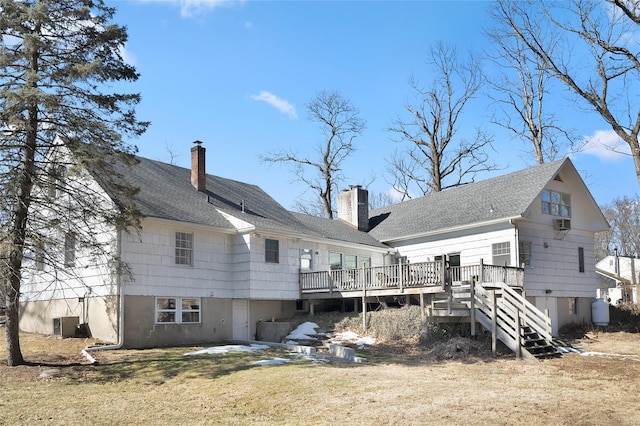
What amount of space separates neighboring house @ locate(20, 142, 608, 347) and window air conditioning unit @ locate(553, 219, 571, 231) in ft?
0.20

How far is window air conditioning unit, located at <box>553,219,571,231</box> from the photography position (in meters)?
24.8

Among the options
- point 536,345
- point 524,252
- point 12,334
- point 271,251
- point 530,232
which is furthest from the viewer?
point 530,232

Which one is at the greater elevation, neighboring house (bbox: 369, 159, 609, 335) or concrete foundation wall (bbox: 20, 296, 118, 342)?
neighboring house (bbox: 369, 159, 609, 335)

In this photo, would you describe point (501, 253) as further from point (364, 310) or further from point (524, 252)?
point (364, 310)

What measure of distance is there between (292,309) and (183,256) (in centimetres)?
611

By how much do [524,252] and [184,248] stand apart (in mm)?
13354

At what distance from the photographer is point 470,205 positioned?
26109 millimetres

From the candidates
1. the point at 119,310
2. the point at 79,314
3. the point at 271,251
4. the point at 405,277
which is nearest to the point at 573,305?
the point at 405,277

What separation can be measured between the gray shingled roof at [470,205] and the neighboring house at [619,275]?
1724cm

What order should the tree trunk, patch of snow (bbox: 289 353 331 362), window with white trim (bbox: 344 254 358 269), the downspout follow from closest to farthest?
1. the tree trunk
2. patch of snow (bbox: 289 353 331 362)
3. the downspout
4. window with white trim (bbox: 344 254 358 269)

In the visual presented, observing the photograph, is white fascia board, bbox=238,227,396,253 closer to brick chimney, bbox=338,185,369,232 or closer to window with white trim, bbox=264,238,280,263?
window with white trim, bbox=264,238,280,263

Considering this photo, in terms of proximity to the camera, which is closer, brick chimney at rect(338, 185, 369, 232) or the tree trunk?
the tree trunk

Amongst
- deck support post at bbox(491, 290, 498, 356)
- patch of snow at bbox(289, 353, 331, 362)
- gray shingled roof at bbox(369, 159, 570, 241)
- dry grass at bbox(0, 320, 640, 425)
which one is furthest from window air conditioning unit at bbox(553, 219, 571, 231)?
patch of snow at bbox(289, 353, 331, 362)

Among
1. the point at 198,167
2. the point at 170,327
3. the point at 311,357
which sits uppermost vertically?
the point at 198,167
